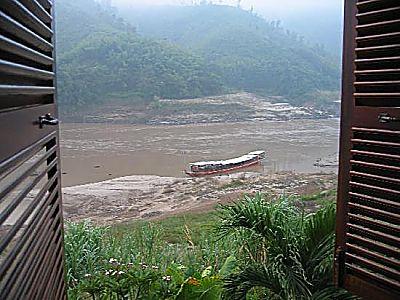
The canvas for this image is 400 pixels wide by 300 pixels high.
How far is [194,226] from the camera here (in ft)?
10.4

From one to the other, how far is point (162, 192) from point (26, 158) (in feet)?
9.88

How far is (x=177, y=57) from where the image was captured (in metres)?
4.19

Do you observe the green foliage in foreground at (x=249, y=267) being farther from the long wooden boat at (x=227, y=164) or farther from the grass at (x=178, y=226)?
the long wooden boat at (x=227, y=164)

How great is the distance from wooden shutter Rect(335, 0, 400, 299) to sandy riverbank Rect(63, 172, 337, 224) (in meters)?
1.62

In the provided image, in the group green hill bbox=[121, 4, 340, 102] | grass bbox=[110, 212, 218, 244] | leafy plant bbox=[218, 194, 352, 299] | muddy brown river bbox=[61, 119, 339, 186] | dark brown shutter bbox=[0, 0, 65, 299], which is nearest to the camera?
dark brown shutter bbox=[0, 0, 65, 299]

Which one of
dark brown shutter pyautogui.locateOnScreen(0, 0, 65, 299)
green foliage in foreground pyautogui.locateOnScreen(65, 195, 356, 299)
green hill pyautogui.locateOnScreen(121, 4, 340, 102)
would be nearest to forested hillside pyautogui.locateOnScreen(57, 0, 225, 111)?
green hill pyautogui.locateOnScreen(121, 4, 340, 102)

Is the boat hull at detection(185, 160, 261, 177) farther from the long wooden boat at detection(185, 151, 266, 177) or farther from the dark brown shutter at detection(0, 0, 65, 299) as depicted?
the dark brown shutter at detection(0, 0, 65, 299)

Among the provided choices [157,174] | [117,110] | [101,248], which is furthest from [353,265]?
[117,110]

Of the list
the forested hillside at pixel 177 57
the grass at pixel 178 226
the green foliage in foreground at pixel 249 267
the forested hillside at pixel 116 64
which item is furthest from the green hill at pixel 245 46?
the green foliage in foreground at pixel 249 267

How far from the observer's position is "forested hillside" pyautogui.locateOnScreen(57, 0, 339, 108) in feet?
12.2

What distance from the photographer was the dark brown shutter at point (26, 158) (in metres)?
0.71

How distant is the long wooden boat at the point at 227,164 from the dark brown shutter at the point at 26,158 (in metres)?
2.63

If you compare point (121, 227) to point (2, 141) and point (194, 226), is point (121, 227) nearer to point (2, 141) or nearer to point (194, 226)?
point (194, 226)

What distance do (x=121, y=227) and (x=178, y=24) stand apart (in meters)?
2.21
